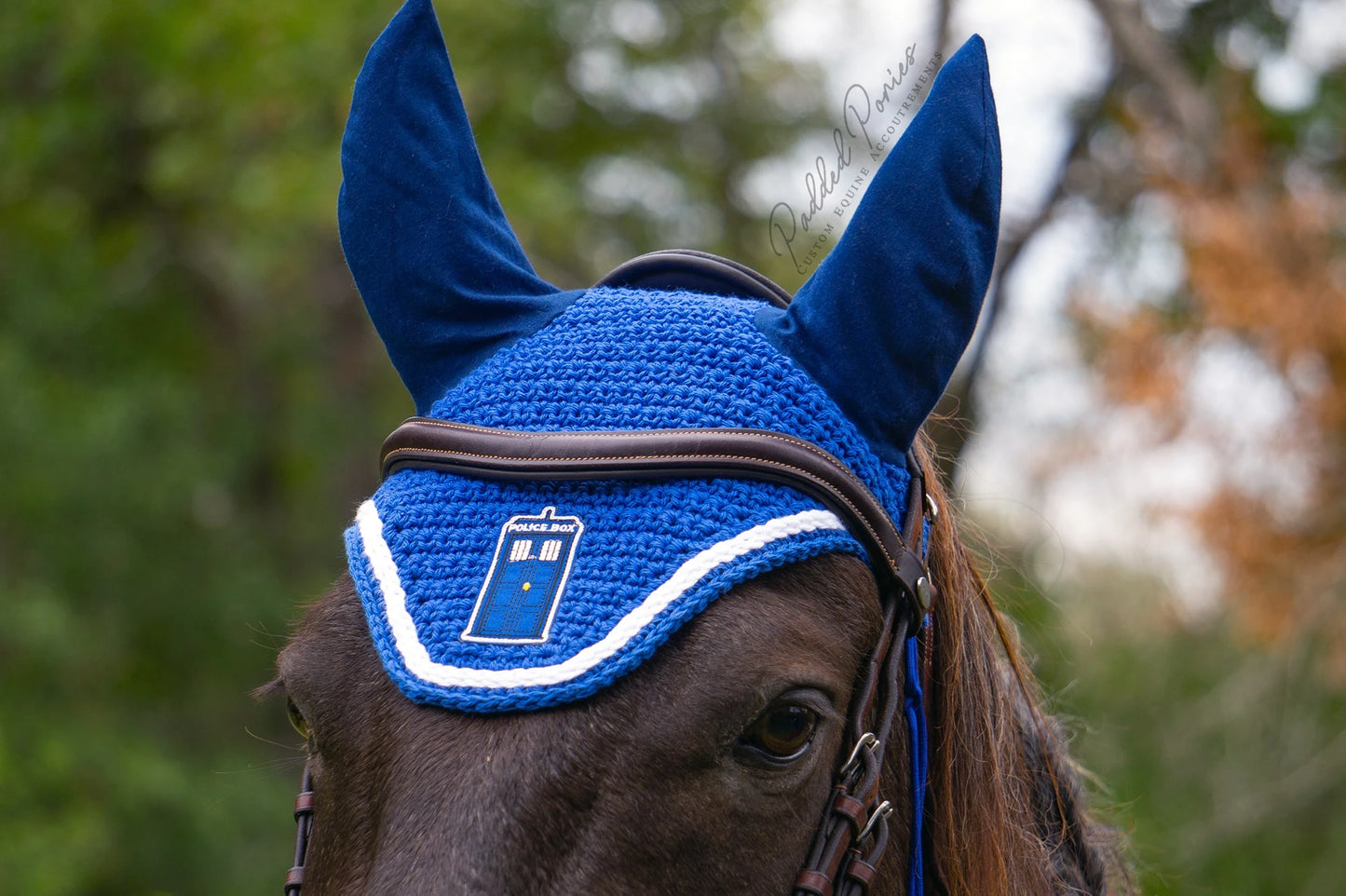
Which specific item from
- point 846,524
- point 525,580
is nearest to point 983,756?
point 846,524

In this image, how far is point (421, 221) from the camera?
5.99ft

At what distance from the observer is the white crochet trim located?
139 centimetres

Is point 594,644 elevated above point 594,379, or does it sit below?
below

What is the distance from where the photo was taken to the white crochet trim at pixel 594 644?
4.57 feet

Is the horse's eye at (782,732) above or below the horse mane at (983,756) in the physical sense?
above

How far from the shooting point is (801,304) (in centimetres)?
170

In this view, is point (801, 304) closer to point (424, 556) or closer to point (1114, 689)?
point (424, 556)

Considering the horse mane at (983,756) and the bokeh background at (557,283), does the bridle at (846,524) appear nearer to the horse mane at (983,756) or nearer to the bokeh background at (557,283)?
the horse mane at (983,756)

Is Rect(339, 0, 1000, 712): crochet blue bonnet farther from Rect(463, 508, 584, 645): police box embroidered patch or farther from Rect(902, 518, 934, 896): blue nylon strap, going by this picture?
Rect(902, 518, 934, 896): blue nylon strap

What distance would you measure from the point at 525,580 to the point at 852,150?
5400 mm

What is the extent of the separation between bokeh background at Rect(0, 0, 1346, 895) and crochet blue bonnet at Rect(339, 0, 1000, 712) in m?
4.53

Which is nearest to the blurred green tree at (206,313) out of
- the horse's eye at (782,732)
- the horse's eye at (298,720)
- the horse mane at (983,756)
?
the horse's eye at (298,720)

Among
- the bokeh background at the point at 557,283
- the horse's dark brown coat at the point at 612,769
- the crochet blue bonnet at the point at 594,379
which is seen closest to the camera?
the horse's dark brown coat at the point at 612,769

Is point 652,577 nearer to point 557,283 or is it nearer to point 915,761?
point 915,761
